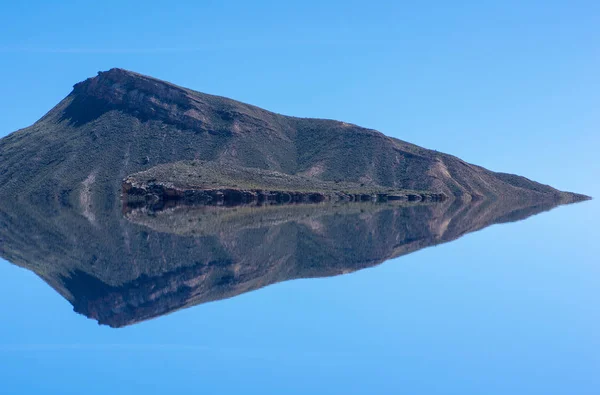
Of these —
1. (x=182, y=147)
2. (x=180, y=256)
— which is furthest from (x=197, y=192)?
(x=180, y=256)

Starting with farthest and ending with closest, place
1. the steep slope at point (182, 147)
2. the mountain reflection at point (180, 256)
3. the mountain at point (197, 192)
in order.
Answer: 1. the steep slope at point (182, 147)
2. the mountain at point (197, 192)
3. the mountain reflection at point (180, 256)

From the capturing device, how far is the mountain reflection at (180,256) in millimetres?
13688

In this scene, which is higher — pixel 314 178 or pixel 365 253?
pixel 314 178

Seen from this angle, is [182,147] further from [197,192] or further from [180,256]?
[180,256]

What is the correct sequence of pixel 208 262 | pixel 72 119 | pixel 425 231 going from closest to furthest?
pixel 208 262, pixel 425 231, pixel 72 119

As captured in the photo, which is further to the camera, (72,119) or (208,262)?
(72,119)

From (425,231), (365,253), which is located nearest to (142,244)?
(365,253)

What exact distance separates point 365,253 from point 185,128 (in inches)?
3659

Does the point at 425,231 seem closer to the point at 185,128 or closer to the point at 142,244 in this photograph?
the point at 142,244

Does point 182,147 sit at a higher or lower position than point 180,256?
higher

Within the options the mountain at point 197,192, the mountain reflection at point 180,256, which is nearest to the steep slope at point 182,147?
the mountain at point 197,192

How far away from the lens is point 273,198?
75688 millimetres

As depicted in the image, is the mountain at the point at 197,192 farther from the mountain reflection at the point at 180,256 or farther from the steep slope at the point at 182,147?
the steep slope at the point at 182,147

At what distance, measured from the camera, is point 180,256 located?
63.8 feet
